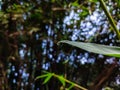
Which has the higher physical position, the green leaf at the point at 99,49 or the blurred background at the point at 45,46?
the green leaf at the point at 99,49

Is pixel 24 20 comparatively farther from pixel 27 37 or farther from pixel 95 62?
pixel 95 62

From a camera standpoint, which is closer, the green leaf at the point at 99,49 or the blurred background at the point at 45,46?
the green leaf at the point at 99,49

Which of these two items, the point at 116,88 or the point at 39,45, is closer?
the point at 116,88

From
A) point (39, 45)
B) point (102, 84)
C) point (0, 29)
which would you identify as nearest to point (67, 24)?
point (39, 45)

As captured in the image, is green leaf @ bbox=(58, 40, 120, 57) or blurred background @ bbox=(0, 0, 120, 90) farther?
blurred background @ bbox=(0, 0, 120, 90)

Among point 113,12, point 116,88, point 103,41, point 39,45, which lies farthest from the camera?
point 39,45

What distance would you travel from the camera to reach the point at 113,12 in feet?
7.82

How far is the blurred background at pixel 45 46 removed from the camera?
2.94 meters

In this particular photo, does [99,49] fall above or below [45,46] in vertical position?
above

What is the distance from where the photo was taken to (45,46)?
3143mm

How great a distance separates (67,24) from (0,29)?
49 centimetres

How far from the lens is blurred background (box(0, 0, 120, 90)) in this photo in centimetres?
294

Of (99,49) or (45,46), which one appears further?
(45,46)

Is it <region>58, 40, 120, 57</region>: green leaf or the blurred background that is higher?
<region>58, 40, 120, 57</region>: green leaf
